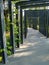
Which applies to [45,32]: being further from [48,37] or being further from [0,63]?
[0,63]

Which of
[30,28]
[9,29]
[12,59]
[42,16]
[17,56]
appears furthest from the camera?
[30,28]

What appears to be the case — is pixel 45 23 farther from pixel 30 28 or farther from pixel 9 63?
pixel 9 63

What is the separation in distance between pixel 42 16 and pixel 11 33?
687 cm

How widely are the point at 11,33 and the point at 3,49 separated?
191cm

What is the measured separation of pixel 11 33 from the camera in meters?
8.62

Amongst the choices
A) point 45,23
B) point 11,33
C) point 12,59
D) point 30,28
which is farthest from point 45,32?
point 12,59

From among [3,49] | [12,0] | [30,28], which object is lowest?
[30,28]

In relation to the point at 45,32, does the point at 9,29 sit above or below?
above

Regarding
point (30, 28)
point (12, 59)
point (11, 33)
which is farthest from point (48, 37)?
point (12, 59)

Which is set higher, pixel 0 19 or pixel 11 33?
pixel 0 19

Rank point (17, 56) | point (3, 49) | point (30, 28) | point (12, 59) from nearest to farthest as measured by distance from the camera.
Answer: point (3, 49)
point (12, 59)
point (17, 56)
point (30, 28)

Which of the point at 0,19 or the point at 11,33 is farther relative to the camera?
the point at 11,33

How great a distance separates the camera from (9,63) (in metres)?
6.89

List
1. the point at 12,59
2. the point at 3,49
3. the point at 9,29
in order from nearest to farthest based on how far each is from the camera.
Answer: the point at 3,49
the point at 12,59
the point at 9,29
